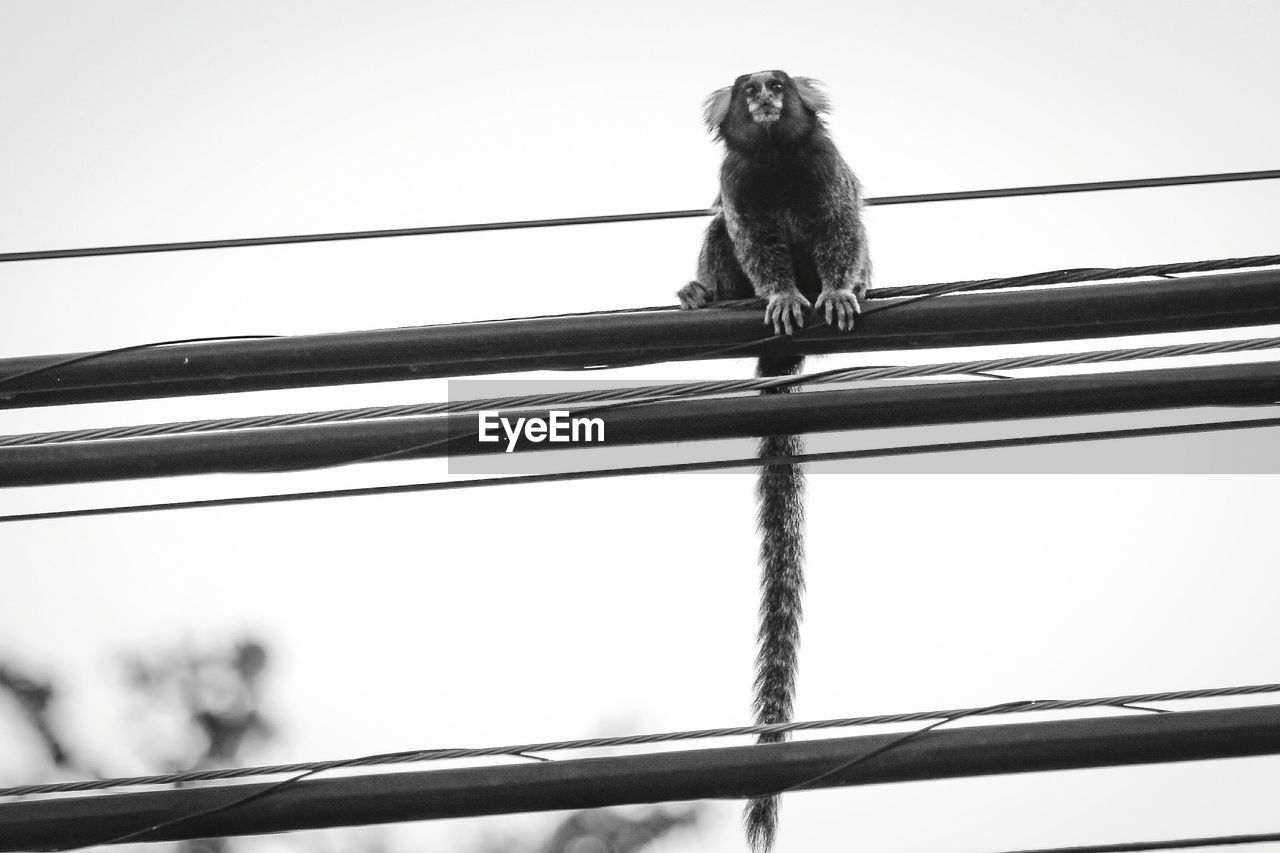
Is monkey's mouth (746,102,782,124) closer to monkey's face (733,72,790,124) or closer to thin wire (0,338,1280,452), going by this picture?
monkey's face (733,72,790,124)

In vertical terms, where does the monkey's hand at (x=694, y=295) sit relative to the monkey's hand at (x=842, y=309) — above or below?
above

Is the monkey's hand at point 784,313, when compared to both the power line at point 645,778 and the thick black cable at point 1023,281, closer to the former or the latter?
the thick black cable at point 1023,281

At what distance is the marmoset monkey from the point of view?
577 centimetres

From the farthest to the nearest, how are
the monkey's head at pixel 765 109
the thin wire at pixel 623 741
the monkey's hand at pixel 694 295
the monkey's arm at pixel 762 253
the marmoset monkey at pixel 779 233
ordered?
the monkey's hand at pixel 694 295 → the monkey's head at pixel 765 109 → the monkey's arm at pixel 762 253 → the marmoset monkey at pixel 779 233 → the thin wire at pixel 623 741

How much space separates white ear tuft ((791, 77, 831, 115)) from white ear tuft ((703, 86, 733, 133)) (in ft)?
1.14

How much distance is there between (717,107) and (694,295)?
39.0 inches

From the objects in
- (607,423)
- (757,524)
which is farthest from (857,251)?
(607,423)

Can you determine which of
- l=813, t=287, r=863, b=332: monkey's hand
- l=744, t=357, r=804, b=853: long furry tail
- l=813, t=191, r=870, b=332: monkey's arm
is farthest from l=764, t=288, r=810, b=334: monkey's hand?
l=813, t=191, r=870, b=332: monkey's arm

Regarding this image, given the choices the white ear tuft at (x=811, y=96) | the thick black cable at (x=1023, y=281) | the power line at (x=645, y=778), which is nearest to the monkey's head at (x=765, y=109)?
the white ear tuft at (x=811, y=96)

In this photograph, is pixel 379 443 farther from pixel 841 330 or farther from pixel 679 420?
pixel 841 330

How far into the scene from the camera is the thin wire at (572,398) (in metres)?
4.08

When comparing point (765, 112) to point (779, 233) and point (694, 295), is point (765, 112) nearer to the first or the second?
point (779, 233)

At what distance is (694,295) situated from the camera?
6539 mm

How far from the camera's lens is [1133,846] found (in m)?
3.86
